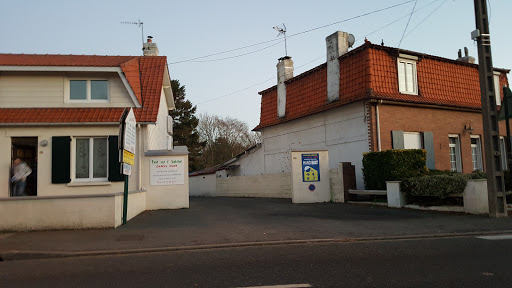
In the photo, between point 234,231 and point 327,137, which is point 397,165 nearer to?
point 327,137

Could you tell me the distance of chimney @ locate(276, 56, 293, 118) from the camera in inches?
961

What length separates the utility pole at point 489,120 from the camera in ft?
36.6

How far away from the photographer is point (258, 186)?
75.1 feet

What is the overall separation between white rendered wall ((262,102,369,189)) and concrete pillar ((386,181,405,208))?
150 inches

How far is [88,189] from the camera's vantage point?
14.0 meters

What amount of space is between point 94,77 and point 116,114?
6.54 feet

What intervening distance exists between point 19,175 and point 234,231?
8719mm

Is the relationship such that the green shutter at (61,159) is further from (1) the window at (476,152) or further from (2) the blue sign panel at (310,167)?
(1) the window at (476,152)

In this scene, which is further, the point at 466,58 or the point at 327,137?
the point at 466,58

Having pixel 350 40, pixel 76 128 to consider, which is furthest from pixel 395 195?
pixel 76 128

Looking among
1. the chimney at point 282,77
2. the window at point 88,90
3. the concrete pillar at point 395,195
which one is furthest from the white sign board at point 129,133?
the chimney at point 282,77

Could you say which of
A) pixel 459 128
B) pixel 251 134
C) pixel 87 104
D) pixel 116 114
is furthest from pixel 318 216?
pixel 251 134

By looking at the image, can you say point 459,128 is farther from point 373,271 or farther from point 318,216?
point 373,271

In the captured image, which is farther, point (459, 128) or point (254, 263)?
point (459, 128)
